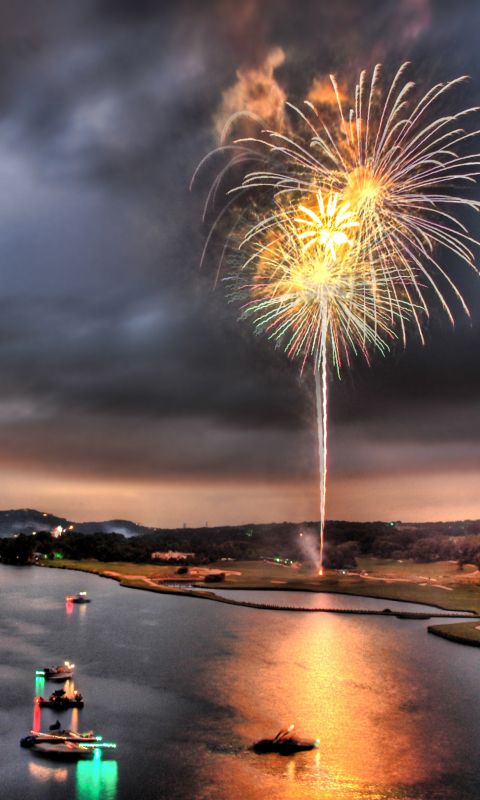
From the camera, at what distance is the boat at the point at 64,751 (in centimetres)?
2406

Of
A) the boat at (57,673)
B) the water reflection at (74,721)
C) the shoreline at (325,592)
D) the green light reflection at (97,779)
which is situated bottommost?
the shoreline at (325,592)

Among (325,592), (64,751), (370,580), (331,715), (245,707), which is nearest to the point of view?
(64,751)

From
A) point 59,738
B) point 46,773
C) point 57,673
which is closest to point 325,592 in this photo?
point 57,673

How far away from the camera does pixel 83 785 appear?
2180cm

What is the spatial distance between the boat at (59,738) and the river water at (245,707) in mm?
695

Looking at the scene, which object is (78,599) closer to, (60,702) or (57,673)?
(57,673)

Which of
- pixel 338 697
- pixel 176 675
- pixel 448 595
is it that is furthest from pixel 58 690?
pixel 448 595

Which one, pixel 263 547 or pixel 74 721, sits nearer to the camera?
pixel 74 721

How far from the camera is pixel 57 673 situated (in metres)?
36.2

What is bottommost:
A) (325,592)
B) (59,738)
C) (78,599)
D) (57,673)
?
(78,599)

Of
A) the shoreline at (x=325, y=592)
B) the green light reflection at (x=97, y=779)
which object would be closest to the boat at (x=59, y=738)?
the green light reflection at (x=97, y=779)

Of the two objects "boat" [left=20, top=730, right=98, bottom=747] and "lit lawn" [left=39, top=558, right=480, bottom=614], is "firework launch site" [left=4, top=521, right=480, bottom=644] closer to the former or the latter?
"lit lawn" [left=39, top=558, right=480, bottom=614]

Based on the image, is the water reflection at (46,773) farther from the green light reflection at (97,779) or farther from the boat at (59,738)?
the boat at (59,738)

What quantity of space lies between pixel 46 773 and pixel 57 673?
1423cm
